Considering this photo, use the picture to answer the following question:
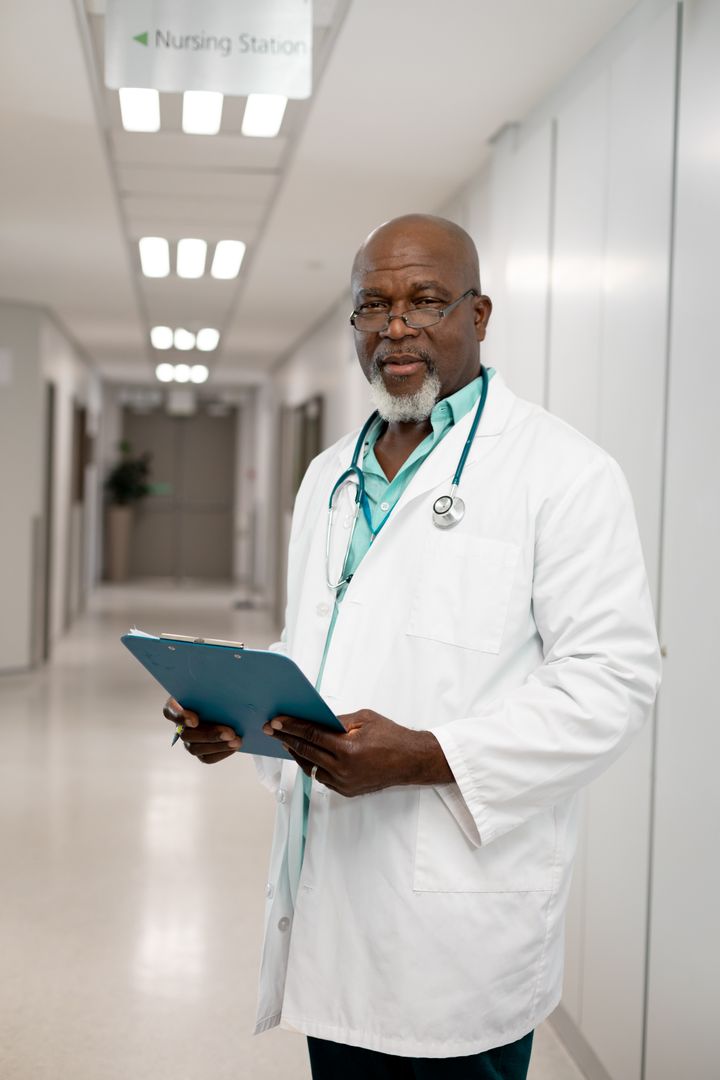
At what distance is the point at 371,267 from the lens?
72.5 inches

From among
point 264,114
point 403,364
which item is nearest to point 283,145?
point 264,114

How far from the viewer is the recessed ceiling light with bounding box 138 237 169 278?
7317 mm

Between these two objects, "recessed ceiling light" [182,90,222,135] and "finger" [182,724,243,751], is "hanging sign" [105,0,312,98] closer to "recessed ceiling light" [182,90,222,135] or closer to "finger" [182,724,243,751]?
"recessed ceiling light" [182,90,222,135]

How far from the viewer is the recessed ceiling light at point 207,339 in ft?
37.4

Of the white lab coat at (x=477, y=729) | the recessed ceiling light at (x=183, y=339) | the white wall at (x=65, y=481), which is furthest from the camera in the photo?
the recessed ceiling light at (x=183, y=339)

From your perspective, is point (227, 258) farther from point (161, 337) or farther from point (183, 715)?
point (183, 715)

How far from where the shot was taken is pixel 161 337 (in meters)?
11.9

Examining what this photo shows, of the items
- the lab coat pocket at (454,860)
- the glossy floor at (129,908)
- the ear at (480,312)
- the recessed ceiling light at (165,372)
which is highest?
the recessed ceiling light at (165,372)

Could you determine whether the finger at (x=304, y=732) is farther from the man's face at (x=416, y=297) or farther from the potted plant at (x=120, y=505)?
the potted plant at (x=120, y=505)

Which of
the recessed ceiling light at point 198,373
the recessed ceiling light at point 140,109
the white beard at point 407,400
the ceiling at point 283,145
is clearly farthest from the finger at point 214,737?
the recessed ceiling light at point 198,373

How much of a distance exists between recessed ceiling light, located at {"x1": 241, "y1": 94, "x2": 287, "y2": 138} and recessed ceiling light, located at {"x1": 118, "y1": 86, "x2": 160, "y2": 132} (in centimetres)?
34

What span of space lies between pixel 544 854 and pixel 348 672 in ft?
1.31

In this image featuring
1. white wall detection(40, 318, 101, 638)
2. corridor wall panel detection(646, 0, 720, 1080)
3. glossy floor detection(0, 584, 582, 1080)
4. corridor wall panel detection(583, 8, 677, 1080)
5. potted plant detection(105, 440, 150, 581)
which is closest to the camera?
corridor wall panel detection(646, 0, 720, 1080)

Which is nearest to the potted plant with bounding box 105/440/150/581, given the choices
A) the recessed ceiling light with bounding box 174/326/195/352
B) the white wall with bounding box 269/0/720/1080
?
the recessed ceiling light with bounding box 174/326/195/352
